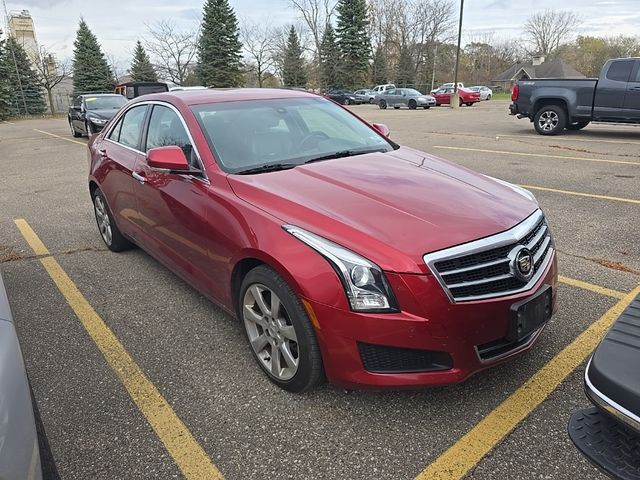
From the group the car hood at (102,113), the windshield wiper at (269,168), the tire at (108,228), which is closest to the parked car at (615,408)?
the windshield wiper at (269,168)

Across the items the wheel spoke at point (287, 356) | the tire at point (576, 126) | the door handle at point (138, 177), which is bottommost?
the tire at point (576, 126)

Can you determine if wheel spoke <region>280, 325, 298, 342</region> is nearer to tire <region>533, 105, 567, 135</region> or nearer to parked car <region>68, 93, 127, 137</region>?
tire <region>533, 105, 567, 135</region>

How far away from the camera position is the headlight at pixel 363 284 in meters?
2.24

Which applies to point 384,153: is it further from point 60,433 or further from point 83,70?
point 83,70

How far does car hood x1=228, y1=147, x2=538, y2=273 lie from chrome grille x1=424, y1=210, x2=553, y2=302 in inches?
1.9

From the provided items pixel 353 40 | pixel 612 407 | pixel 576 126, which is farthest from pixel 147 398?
pixel 353 40

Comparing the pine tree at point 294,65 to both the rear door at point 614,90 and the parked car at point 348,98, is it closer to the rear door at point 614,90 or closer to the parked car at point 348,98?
the parked car at point 348,98

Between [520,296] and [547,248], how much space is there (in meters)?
0.60

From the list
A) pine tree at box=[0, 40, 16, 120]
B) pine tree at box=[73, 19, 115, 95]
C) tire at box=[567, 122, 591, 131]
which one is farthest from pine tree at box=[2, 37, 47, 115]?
tire at box=[567, 122, 591, 131]

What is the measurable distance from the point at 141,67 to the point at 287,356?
193 ft

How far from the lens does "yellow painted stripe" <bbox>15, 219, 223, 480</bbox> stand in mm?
2286

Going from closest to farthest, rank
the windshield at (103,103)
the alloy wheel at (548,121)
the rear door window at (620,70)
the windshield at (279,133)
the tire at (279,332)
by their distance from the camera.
→ the tire at (279,332) → the windshield at (279,133) → the rear door window at (620,70) → the alloy wheel at (548,121) → the windshield at (103,103)

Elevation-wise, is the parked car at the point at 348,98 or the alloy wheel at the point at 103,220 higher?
the alloy wheel at the point at 103,220

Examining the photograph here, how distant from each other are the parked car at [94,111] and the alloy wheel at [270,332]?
1425 centimetres
